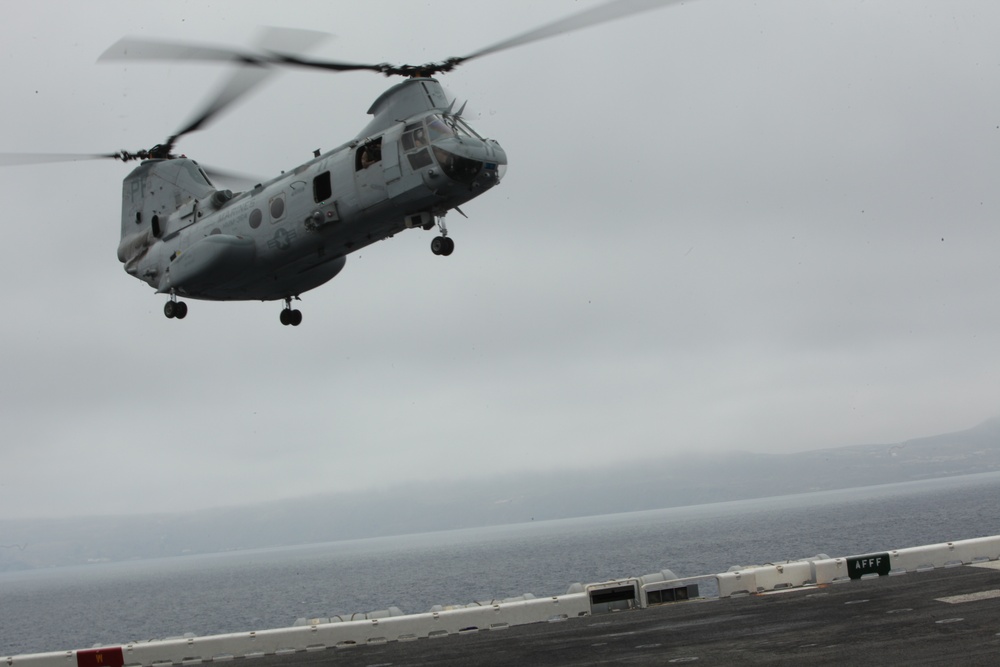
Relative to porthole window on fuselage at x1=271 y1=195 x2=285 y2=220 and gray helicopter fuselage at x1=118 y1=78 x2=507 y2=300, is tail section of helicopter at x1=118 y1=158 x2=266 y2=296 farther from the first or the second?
porthole window on fuselage at x1=271 y1=195 x2=285 y2=220

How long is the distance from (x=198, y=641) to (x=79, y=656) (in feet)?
9.51

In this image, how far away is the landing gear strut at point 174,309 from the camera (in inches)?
1078

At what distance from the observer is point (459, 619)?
2636 centimetres

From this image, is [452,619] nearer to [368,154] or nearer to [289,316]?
[289,316]

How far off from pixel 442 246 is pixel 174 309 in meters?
→ 9.74

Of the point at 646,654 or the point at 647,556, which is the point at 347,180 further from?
the point at 647,556

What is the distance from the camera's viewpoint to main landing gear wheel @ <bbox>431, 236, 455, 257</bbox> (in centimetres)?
2191

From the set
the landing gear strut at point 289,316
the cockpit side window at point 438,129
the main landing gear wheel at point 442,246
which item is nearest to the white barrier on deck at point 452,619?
the landing gear strut at point 289,316

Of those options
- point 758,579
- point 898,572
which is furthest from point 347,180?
point 898,572

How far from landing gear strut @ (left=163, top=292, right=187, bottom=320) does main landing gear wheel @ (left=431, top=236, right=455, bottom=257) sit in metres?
9.32

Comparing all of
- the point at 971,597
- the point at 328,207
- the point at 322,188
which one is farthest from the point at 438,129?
the point at 971,597

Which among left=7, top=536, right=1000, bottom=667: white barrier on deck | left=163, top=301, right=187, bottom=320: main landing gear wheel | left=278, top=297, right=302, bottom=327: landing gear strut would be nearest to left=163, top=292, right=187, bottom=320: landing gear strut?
left=163, top=301, right=187, bottom=320: main landing gear wheel

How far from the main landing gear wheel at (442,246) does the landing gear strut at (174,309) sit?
9.32 m

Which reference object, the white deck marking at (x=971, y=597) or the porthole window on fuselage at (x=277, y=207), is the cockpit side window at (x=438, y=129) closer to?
the porthole window on fuselage at (x=277, y=207)
